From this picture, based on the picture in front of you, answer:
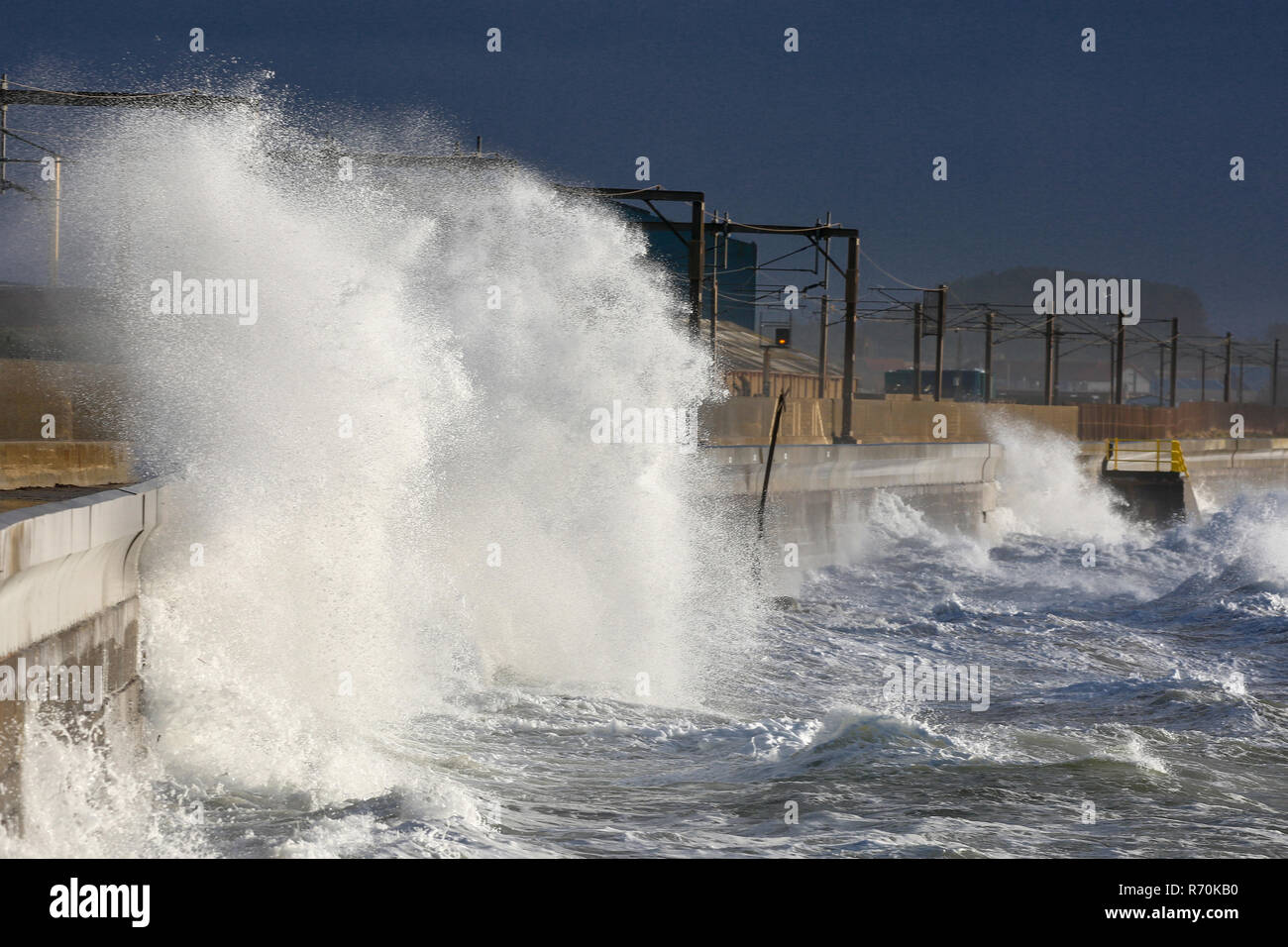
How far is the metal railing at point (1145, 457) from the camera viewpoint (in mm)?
41062

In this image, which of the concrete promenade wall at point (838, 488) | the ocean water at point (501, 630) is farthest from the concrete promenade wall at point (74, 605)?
the concrete promenade wall at point (838, 488)

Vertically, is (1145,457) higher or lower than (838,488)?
higher

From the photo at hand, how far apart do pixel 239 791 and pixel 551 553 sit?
8311 mm

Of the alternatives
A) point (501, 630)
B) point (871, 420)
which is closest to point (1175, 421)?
point (871, 420)

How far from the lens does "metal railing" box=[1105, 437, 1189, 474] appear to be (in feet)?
135

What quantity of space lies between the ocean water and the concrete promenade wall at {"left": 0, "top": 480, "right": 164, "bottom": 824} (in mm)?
218

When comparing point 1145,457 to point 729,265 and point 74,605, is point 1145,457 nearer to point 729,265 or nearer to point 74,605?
point 729,265

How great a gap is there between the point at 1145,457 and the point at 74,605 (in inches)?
1776

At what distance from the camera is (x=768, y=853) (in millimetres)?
7414

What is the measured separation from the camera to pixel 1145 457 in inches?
1848

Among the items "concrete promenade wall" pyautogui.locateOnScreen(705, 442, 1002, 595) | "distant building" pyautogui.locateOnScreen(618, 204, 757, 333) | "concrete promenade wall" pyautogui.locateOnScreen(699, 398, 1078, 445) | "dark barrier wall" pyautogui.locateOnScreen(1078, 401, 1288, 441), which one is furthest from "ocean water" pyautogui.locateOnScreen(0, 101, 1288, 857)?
"distant building" pyautogui.locateOnScreen(618, 204, 757, 333)

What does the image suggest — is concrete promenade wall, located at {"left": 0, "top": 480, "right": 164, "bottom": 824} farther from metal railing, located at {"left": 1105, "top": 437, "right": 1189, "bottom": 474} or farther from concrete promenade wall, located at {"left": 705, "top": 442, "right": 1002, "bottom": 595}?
metal railing, located at {"left": 1105, "top": 437, "right": 1189, "bottom": 474}

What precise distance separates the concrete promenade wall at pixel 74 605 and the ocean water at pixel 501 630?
0.22 metres
